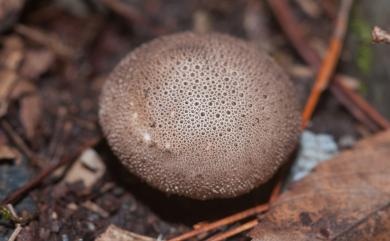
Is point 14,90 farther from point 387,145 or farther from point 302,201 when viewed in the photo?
point 387,145

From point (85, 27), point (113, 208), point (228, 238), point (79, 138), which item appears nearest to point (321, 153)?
point (228, 238)

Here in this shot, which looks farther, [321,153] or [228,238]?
[321,153]

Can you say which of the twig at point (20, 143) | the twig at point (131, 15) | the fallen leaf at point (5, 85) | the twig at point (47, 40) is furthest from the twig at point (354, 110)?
the fallen leaf at point (5, 85)

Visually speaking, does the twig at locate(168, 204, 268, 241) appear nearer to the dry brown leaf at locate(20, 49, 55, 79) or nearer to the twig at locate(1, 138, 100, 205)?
the twig at locate(1, 138, 100, 205)

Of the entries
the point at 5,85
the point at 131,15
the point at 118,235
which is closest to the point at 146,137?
the point at 118,235

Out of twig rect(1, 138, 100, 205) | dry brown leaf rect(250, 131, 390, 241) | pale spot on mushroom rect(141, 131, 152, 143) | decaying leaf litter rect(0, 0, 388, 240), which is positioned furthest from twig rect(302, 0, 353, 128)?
twig rect(1, 138, 100, 205)

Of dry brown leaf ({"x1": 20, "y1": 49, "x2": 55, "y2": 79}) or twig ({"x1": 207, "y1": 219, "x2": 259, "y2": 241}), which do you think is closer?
twig ({"x1": 207, "y1": 219, "x2": 259, "y2": 241})
